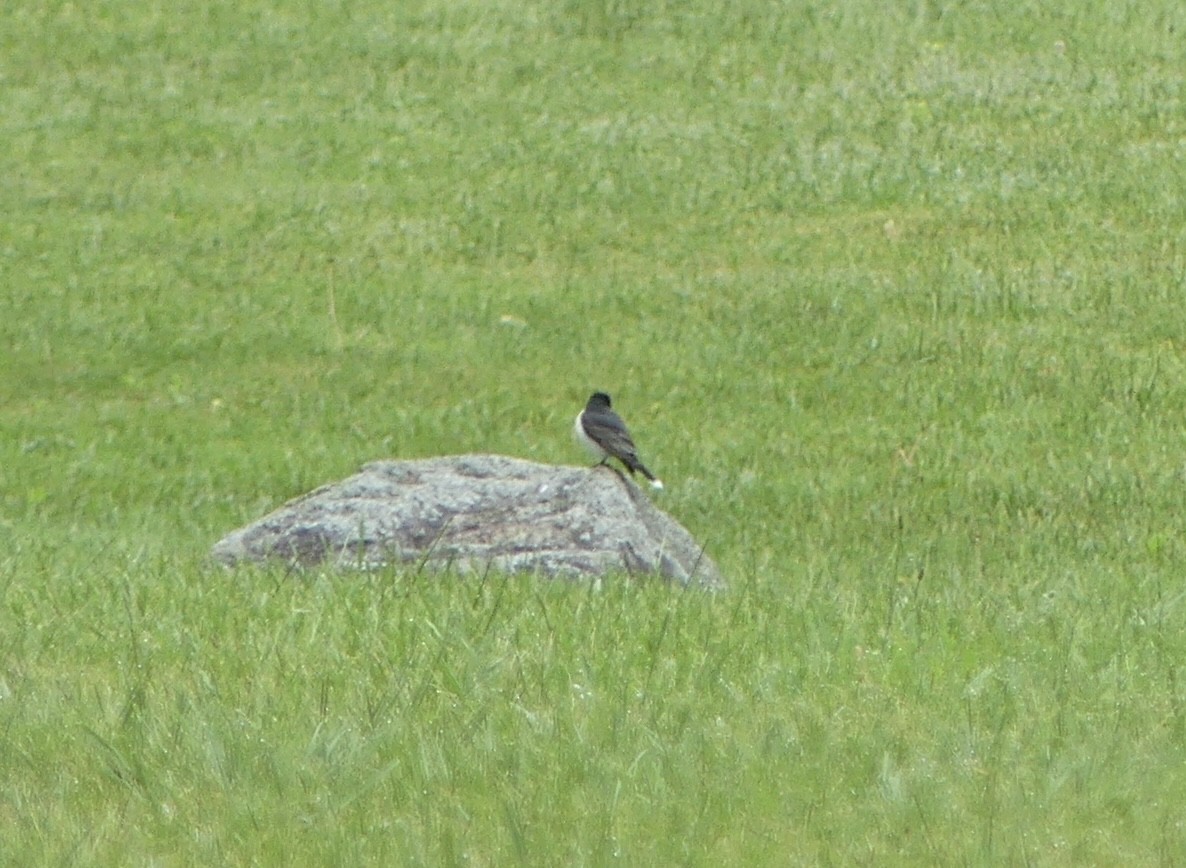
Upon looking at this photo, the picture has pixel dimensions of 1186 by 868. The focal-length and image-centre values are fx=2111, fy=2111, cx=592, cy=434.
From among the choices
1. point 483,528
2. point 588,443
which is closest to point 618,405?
point 588,443

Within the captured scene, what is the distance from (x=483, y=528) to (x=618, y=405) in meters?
5.01

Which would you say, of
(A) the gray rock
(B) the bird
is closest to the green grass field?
(A) the gray rock

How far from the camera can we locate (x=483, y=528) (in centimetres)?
921

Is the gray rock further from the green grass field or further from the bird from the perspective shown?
the bird

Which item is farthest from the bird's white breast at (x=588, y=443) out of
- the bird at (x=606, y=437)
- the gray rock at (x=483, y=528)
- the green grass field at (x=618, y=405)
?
the green grass field at (x=618, y=405)

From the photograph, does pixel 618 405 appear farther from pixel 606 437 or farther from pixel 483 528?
pixel 483 528

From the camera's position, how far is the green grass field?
528cm

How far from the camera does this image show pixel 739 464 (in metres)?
12.9

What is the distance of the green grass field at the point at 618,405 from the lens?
17.3 ft

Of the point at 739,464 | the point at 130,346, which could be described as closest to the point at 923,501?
the point at 739,464

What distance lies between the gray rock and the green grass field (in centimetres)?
53

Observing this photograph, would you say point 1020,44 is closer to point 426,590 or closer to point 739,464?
point 739,464

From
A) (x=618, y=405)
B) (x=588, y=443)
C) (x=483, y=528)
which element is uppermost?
(x=483, y=528)

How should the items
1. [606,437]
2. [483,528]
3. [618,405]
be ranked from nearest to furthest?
[483,528] < [606,437] < [618,405]
